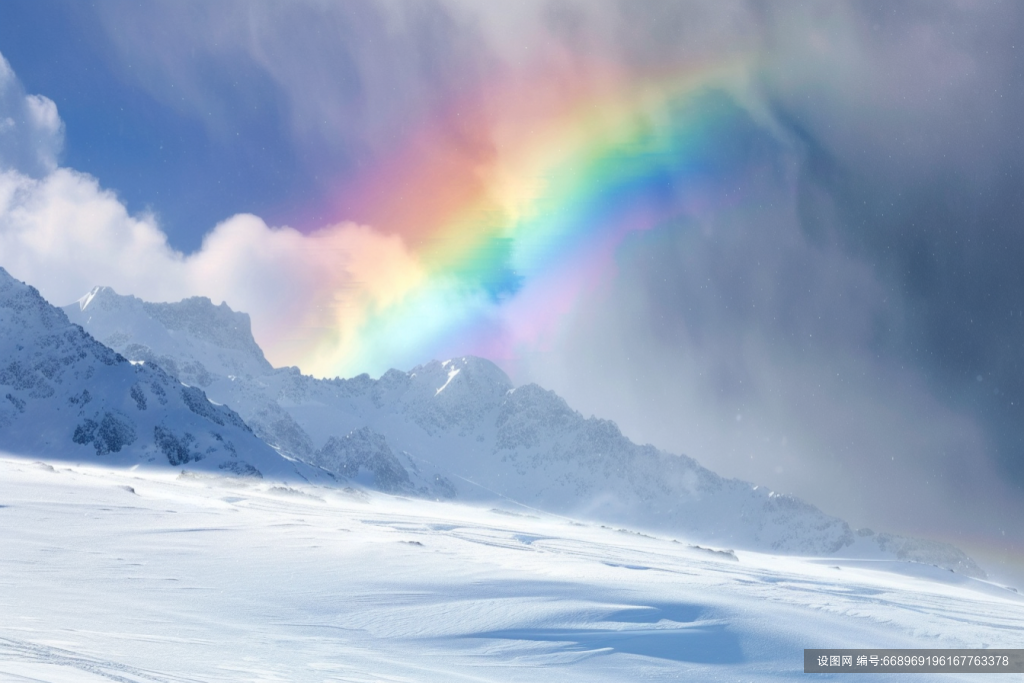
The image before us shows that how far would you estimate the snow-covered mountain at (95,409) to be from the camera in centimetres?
14888

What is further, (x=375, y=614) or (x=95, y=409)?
(x=95, y=409)

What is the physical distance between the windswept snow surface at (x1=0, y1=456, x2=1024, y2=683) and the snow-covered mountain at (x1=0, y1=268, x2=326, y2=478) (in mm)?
139293

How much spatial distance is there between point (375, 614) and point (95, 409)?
169 m

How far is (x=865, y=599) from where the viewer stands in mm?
25719

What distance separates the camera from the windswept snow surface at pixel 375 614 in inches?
426

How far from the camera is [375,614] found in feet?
51.2

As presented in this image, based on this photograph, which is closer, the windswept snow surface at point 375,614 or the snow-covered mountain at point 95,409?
the windswept snow surface at point 375,614

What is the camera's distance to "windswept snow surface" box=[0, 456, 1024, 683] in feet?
35.5

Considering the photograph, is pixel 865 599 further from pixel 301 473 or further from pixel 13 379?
pixel 13 379

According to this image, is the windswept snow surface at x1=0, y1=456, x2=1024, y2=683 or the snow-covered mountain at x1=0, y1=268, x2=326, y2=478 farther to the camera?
the snow-covered mountain at x1=0, y1=268, x2=326, y2=478

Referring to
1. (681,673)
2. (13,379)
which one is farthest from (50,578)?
(13,379)

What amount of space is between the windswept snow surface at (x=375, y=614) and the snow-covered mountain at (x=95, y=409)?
139293mm

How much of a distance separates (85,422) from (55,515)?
15094cm

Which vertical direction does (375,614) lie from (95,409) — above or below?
below
